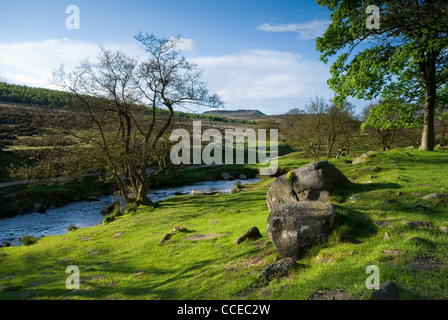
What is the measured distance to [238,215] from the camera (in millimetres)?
19797

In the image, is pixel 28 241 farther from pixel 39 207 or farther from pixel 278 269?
pixel 278 269

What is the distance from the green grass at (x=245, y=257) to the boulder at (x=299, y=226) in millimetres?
325

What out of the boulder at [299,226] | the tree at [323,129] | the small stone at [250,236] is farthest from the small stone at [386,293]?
the tree at [323,129]

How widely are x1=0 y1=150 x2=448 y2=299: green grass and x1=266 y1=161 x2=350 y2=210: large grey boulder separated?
0.61 meters

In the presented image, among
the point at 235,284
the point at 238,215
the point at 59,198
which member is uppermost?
the point at 235,284

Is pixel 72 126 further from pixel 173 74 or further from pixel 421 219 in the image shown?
pixel 421 219

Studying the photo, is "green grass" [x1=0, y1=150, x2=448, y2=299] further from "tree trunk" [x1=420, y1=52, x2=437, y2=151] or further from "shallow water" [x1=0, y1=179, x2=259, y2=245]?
"shallow water" [x1=0, y1=179, x2=259, y2=245]

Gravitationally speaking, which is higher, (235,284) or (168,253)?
(235,284)

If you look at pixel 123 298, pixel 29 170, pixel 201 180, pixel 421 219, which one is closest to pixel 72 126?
pixel 29 170

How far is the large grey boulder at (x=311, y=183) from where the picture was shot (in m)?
12.9

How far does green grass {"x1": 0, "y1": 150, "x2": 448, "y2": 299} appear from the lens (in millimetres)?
6281

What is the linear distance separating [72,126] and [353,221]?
25.8 m

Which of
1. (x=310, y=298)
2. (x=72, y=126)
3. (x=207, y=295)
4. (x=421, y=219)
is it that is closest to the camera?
(x=310, y=298)

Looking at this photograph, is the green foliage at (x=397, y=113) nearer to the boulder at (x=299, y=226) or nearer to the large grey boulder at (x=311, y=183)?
the large grey boulder at (x=311, y=183)
